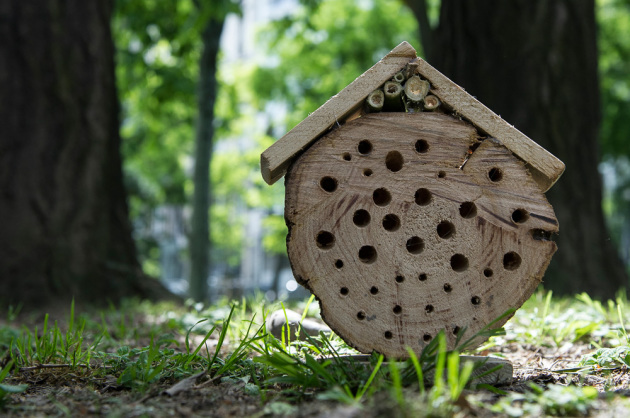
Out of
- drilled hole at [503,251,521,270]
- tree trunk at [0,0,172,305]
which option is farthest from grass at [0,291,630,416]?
tree trunk at [0,0,172,305]

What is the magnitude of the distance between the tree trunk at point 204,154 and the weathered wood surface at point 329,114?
629 centimetres

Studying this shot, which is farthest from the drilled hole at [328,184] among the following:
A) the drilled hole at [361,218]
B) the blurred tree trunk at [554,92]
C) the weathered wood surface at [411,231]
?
the blurred tree trunk at [554,92]

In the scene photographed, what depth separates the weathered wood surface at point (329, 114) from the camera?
98.3 inches

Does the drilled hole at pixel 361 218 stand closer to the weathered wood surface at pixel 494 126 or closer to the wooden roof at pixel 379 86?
the wooden roof at pixel 379 86

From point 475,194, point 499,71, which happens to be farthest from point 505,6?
point 475,194

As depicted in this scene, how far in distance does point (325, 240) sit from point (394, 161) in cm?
46

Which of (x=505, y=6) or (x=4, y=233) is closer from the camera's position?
(x=4, y=233)

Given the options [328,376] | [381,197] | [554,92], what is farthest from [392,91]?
[554,92]

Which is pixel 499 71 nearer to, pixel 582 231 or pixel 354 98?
pixel 582 231

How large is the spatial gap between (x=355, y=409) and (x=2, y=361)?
1.97m

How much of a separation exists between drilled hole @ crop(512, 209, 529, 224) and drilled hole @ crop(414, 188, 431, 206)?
1.23 feet

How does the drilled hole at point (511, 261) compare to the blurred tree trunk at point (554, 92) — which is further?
the blurred tree trunk at point (554, 92)

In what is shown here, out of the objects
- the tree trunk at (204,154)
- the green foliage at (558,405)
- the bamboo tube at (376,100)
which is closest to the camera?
the green foliage at (558,405)

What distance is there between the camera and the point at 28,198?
17.5 ft
